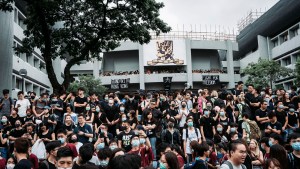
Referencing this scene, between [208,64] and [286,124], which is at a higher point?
[208,64]

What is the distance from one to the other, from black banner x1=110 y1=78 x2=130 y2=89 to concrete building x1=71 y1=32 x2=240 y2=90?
35 centimetres

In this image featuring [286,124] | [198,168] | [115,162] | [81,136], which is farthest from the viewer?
[286,124]

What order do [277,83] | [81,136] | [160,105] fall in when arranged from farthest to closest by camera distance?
[277,83] → [160,105] → [81,136]

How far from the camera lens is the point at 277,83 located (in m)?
37.8

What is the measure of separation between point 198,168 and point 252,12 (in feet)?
139

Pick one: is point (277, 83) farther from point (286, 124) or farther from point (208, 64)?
point (286, 124)

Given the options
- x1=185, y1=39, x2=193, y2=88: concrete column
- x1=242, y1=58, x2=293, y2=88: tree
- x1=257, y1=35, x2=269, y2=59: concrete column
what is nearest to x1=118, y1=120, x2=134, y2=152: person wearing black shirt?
x1=242, y1=58, x2=293, y2=88: tree

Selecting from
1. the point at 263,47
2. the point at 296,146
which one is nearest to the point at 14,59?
the point at 296,146

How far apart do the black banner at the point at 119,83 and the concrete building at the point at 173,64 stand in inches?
13.8

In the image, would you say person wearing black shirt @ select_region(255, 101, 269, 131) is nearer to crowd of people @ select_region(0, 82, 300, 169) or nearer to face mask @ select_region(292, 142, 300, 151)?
crowd of people @ select_region(0, 82, 300, 169)

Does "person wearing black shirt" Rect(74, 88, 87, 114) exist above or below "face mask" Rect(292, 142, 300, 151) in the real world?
above

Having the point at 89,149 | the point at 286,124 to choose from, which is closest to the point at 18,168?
the point at 89,149

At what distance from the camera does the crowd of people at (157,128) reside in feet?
22.3

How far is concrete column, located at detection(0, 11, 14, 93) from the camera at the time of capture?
20.7 m
